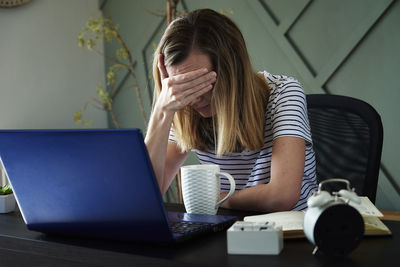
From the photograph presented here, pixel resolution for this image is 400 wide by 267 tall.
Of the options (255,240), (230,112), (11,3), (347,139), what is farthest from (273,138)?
(11,3)

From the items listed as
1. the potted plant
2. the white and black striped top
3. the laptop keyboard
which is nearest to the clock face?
the white and black striped top

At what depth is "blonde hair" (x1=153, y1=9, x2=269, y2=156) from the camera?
4.42ft

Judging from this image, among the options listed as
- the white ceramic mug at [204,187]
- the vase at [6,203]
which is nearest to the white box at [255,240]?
the white ceramic mug at [204,187]

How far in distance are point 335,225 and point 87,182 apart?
1.27ft

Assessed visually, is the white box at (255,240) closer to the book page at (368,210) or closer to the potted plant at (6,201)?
the book page at (368,210)

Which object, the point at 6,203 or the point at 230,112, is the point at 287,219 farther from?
the point at 6,203

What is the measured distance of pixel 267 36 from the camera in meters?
2.89

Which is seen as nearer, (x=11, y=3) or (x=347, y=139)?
(x=347, y=139)

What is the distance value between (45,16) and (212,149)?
6.87 feet

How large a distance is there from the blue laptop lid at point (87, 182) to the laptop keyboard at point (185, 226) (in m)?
0.05

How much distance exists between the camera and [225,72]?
137 cm

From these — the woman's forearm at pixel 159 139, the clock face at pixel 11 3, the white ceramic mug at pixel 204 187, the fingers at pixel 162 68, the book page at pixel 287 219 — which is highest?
the book page at pixel 287 219

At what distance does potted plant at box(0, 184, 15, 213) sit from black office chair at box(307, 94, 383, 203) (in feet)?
2.78

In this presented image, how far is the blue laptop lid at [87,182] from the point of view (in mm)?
803
